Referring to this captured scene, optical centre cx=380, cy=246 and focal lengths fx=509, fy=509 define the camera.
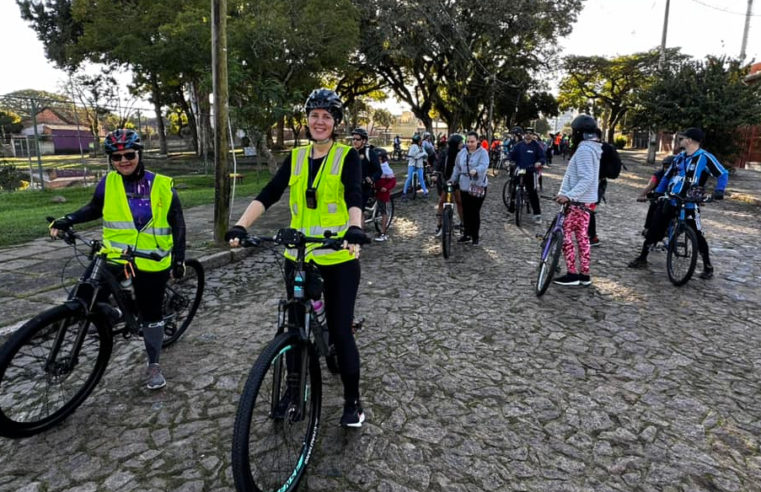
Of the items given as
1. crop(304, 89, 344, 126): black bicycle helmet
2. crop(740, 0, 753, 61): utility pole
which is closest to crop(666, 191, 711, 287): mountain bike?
crop(304, 89, 344, 126): black bicycle helmet

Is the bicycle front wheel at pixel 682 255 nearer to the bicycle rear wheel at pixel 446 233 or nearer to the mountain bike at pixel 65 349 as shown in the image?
the bicycle rear wheel at pixel 446 233

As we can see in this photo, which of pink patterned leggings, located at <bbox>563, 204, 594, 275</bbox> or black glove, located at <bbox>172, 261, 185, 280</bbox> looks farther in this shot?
pink patterned leggings, located at <bbox>563, 204, 594, 275</bbox>

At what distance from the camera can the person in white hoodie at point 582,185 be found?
588cm

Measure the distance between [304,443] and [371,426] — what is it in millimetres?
622

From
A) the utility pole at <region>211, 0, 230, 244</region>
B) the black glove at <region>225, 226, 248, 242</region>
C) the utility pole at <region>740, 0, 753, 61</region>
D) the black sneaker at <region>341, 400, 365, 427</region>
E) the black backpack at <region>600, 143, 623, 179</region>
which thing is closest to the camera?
the black glove at <region>225, 226, 248, 242</region>

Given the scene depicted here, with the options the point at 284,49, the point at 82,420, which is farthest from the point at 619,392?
the point at 284,49

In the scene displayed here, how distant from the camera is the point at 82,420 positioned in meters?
3.31

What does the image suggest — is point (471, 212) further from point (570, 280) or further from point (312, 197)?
point (312, 197)

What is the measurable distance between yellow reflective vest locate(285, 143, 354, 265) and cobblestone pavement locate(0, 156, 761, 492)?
1175 millimetres

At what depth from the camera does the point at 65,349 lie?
3.21 meters

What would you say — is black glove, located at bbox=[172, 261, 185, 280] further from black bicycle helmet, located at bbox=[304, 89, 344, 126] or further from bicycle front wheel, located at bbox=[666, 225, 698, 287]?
bicycle front wheel, located at bbox=[666, 225, 698, 287]

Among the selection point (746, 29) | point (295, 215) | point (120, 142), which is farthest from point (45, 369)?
point (746, 29)

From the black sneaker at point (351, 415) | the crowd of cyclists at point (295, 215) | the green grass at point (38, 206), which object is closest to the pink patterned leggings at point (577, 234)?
the crowd of cyclists at point (295, 215)

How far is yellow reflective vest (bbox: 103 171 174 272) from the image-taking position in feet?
11.3
